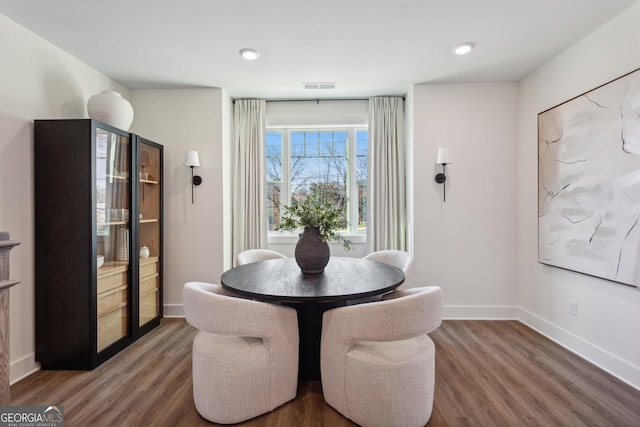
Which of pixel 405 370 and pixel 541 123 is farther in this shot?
pixel 541 123

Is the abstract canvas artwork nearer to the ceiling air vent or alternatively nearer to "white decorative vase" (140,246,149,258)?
the ceiling air vent

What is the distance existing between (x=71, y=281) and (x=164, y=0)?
83.0 inches

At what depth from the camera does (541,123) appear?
2957 mm

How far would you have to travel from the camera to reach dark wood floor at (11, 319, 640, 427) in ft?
5.80

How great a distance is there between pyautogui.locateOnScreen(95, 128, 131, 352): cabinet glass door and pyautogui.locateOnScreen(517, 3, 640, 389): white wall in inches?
153

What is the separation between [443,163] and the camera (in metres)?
3.25

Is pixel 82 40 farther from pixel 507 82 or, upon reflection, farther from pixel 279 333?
pixel 507 82

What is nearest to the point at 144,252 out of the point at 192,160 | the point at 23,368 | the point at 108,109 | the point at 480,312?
the point at 192,160

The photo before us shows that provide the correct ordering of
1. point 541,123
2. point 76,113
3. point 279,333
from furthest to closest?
point 541,123 < point 76,113 < point 279,333

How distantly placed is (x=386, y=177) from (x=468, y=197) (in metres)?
0.93

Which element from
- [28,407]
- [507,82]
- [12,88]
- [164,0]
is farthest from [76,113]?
[507,82]

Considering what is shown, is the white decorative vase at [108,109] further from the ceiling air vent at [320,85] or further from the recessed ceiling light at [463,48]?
the recessed ceiling light at [463,48]

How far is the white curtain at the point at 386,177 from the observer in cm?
374

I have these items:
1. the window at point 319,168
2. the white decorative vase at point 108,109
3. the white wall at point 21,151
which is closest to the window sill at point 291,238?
the window at point 319,168
